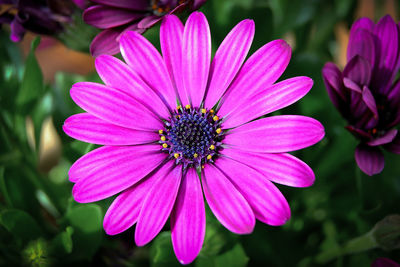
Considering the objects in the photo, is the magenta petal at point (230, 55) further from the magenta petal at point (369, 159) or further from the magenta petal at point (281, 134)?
the magenta petal at point (369, 159)

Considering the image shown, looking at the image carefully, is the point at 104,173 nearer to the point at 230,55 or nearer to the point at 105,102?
the point at 105,102

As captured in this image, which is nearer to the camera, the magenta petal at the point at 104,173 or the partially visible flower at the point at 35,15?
the magenta petal at the point at 104,173

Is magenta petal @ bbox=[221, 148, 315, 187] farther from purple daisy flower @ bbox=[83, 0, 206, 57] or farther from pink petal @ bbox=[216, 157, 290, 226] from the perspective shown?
purple daisy flower @ bbox=[83, 0, 206, 57]

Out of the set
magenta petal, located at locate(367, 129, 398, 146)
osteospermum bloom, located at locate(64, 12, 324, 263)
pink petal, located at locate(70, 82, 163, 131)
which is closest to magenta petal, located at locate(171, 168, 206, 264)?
osteospermum bloom, located at locate(64, 12, 324, 263)

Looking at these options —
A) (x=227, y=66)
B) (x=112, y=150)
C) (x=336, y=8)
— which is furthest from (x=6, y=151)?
(x=336, y=8)

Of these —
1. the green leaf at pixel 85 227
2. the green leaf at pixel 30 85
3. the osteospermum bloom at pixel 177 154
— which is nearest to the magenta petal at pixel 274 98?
the osteospermum bloom at pixel 177 154

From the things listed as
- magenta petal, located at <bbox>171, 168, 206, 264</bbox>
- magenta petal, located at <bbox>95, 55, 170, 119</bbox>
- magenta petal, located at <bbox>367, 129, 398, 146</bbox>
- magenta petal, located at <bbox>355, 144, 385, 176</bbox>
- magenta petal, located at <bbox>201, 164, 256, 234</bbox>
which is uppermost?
magenta petal, located at <bbox>95, 55, 170, 119</bbox>

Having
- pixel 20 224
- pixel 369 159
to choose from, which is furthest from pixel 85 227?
pixel 369 159
